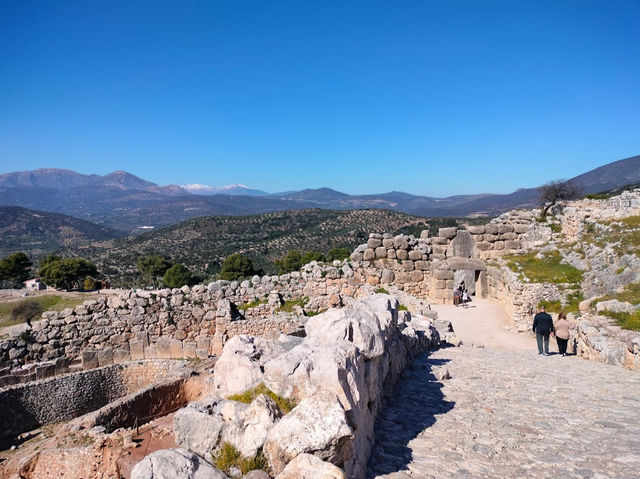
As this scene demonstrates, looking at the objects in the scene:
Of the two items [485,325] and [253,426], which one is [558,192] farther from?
[253,426]

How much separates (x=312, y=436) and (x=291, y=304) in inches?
452

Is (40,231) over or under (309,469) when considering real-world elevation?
under

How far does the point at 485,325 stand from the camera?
14.3 m

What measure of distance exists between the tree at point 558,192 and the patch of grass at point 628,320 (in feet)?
57.2

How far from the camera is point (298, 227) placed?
75.8m

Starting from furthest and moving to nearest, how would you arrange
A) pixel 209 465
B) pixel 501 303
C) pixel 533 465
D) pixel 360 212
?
pixel 360 212, pixel 501 303, pixel 533 465, pixel 209 465

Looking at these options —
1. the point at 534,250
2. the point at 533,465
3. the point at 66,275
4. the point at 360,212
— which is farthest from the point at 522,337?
the point at 360,212

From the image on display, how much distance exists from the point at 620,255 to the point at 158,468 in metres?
15.0

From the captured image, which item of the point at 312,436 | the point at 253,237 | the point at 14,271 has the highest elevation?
the point at 312,436

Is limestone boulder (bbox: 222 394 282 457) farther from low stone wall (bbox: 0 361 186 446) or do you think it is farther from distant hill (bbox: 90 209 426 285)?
distant hill (bbox: 90 209 426 285)

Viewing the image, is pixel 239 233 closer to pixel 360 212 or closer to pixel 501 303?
pixel 360 212

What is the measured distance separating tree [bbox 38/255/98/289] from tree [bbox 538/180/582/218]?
41.2m

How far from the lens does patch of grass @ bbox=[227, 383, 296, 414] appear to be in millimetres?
3594

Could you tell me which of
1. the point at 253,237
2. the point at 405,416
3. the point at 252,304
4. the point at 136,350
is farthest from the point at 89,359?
the point at 253,237
